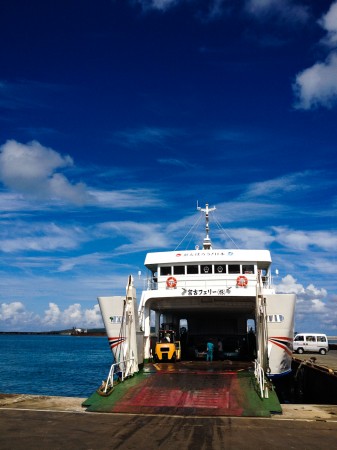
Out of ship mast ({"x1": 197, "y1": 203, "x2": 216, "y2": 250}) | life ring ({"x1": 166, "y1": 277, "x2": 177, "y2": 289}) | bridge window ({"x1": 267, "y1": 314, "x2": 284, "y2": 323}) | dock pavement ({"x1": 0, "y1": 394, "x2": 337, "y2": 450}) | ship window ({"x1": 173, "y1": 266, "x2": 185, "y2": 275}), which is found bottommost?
dock pavement ({"x1": 0, "y1": 394, "x2": 337, "y2": 450})

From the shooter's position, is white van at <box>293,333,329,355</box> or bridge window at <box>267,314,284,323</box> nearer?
bridge window at <box>267,314,284,323</box>

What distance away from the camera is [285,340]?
51.2ft

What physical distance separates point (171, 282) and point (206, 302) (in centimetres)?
230

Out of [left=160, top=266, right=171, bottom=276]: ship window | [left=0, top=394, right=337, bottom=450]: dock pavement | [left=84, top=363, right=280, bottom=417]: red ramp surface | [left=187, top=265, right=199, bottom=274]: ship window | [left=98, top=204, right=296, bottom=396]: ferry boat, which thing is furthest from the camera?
[left=160, top=266, right=171, bottom=276]: ship window

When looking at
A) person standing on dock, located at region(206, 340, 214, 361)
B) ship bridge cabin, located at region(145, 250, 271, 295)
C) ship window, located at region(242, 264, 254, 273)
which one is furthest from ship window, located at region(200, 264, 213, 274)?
person standing on dock, located at region(206, 340, 214, 361)

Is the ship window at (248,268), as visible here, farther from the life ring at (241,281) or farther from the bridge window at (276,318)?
the bridge window at (276,318)

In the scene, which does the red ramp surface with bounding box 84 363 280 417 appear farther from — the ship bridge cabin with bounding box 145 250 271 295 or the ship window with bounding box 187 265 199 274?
the ship window with bounding box 187 265 199 274

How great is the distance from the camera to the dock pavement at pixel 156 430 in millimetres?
7430

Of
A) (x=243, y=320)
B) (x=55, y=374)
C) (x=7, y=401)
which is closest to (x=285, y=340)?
(x=7, y=401)

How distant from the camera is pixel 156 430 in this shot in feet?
27.5

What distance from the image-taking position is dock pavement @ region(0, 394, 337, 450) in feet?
24.4

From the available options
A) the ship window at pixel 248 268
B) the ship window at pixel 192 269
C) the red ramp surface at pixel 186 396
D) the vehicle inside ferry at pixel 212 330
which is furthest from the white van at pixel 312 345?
the red ramp surface at pixel 186 396

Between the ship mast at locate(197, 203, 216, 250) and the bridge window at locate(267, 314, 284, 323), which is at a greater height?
the ship mast at locate(197, 203, 216, 250)

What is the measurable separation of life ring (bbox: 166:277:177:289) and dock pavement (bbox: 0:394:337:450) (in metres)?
9.75
